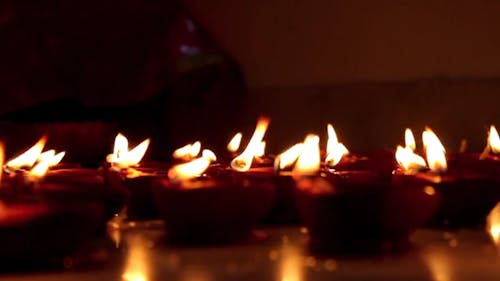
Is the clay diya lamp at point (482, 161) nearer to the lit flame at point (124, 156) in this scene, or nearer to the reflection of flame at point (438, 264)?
the reflection of flame at point (438, 264)

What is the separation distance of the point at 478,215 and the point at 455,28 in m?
0.90

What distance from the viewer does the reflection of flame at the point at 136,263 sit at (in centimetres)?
72

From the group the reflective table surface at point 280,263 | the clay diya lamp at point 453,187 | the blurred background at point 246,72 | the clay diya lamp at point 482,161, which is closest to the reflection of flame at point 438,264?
the reflective table surface at point 280,263

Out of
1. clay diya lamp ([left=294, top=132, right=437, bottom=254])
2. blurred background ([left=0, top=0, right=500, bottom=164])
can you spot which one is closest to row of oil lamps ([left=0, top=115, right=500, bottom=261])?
clay diya lamp ([left=294, top=132, right=437, bottom=254])

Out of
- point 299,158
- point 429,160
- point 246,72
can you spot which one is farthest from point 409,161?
point 246,72

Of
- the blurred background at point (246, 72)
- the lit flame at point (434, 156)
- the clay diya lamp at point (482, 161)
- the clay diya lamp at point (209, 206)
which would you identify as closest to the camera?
the clay diya lamp at point (209, 206)

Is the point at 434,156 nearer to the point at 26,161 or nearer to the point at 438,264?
the point at 438,264

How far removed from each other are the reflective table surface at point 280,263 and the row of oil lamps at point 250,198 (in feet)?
0.07

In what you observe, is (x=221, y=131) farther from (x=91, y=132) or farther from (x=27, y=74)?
(x=27, y=74)

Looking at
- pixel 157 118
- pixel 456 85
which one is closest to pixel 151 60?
pixel 157 118

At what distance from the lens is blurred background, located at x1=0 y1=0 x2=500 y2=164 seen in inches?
68.0

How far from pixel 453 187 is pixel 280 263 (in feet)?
0.79

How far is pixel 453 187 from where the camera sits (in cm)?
91

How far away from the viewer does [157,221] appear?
107 centimetres
